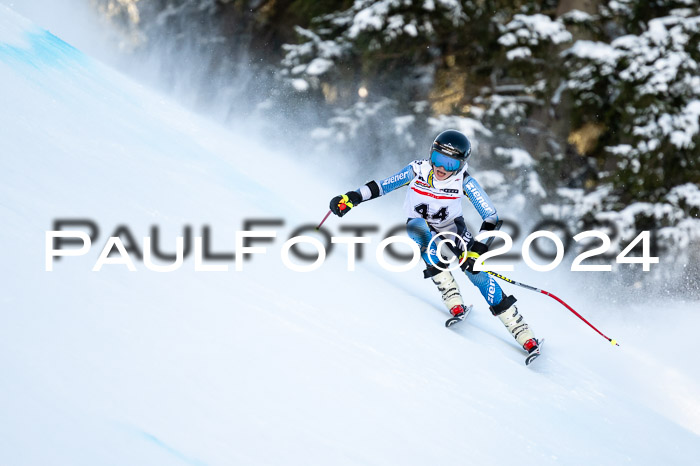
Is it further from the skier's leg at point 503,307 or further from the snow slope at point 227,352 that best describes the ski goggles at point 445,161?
the snow slope at point 227,352

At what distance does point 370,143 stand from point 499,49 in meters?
2.62

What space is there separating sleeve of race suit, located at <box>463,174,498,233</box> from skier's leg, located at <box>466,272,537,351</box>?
0.33 m

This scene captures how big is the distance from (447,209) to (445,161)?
0.55m

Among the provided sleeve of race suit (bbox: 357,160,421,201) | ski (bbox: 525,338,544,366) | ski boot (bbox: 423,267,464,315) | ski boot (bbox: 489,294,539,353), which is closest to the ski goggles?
sleeve of race suit (bbox: 357,160,421,201)

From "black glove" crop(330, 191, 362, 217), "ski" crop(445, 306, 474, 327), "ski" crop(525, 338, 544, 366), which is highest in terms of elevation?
"black glove" crop(330, 191, 362, 217)

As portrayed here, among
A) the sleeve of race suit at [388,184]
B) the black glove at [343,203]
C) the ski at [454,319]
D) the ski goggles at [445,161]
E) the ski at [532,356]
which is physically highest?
the ski goggles at [445,161]

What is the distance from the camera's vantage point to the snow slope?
6.70 feet

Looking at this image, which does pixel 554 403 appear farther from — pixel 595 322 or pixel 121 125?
pixel 595 322

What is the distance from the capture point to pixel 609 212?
9.88 metres

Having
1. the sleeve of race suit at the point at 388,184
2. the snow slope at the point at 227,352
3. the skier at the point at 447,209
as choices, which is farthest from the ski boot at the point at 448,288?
the sleeve of race suit at the point at 388,184

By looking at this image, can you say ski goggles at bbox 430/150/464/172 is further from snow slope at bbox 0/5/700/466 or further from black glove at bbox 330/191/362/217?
snow slope at bbox 0/5/700/466

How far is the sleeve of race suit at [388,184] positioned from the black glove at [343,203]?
74mm

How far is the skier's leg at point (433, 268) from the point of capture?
4846 millimetres

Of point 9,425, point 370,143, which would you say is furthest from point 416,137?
point 9,425
